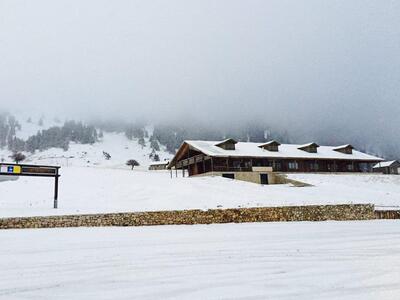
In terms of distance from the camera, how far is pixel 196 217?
13.1 m

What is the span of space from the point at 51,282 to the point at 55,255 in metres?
2.20

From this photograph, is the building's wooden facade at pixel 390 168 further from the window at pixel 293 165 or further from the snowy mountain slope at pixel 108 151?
the snowy mountain slope at pixel 108 151

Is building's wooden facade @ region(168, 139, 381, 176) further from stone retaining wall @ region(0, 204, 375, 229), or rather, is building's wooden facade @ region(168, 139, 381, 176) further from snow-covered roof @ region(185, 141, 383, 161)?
stone retaining wall @ region(0, 204, 375, 229)

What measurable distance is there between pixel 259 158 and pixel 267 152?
217cm

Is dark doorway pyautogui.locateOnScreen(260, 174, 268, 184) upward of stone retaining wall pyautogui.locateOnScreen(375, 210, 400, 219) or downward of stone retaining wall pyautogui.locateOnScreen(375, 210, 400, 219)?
upward

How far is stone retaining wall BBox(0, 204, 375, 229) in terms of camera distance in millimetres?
11891

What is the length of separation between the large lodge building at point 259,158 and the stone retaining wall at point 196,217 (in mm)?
21282

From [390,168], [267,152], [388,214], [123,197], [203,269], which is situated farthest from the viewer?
[390,168]

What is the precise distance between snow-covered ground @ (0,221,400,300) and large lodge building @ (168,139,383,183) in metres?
28.9

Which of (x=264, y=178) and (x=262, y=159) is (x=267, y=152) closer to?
(x=262, y=159)

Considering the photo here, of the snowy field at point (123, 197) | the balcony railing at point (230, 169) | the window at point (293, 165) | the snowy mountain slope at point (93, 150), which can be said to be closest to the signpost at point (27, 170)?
the snowy field at point (123, 197)

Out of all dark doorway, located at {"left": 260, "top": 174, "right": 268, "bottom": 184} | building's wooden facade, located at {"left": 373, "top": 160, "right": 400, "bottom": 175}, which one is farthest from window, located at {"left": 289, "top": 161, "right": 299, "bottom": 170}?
building's wooden facade, located at {"left": 373, "top": 160, "right": 400, "bottom": 175}

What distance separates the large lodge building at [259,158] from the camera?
38938 millimetres

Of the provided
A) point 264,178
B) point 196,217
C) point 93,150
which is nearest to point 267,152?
point 264,178
